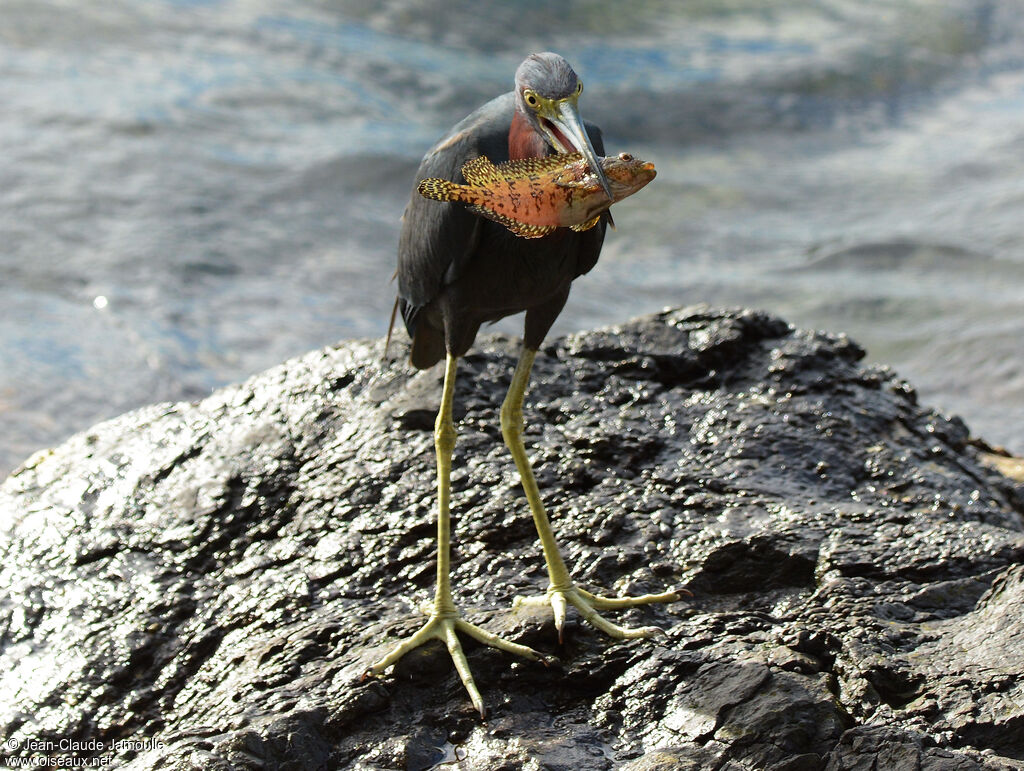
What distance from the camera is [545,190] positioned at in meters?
2.97

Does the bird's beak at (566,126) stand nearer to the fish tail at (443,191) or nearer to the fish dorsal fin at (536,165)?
the fish dorsal fin at (536,165)

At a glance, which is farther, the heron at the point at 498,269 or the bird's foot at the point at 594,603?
the bird's foot at the point at 594,603

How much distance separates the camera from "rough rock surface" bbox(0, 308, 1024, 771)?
3.11m

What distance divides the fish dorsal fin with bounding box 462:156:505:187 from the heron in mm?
191

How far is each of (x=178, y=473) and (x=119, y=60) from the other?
9589mm

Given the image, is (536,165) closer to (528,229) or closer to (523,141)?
(528,229)

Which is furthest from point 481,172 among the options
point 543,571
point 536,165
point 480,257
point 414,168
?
point 414,168

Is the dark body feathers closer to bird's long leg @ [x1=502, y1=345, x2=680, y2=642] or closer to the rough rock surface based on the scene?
bird's long leg @ [x1=502, y1=345, x2=680, y2=642]

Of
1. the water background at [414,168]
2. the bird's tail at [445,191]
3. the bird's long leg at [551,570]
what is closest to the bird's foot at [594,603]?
the bird's long leg at [551,570]

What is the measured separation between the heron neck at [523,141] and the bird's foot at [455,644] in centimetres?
144

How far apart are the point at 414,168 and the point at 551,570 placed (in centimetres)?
787

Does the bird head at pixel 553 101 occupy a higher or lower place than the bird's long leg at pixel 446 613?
higher

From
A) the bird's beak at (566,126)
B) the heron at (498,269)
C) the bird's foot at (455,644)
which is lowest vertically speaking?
the bird's foot at (455,644)

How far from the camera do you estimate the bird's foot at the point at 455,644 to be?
3.32 m
